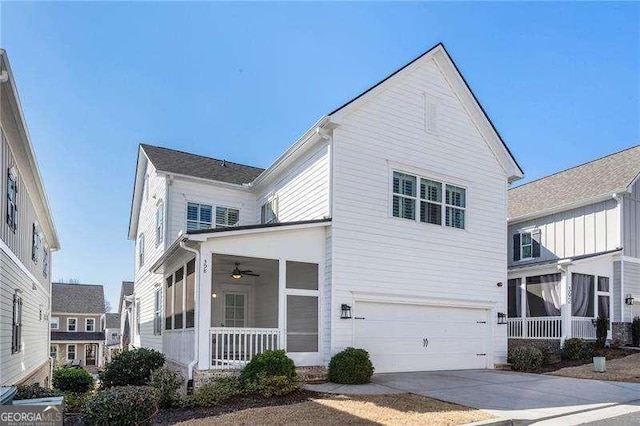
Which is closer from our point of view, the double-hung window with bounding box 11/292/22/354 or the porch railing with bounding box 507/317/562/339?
the double-hung window with bounding box 11/292/22/354

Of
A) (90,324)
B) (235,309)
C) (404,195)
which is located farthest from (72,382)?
(90,324)

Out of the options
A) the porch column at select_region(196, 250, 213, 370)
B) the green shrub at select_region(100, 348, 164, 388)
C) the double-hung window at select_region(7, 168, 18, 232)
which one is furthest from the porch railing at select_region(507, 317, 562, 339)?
the double-hung window at select_region(7, 168, 18, 232)

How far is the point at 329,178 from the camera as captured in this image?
42.7 ft

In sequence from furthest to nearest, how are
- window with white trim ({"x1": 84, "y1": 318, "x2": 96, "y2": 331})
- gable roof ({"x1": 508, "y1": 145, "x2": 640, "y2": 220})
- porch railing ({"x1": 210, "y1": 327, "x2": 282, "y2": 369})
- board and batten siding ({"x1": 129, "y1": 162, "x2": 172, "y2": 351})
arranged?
window with white trim ({"x1": 84, "y1": 318, "x2": 96, "y2": 331}), gable roof ({"x1": 508, "y1": 145, "x2": 640, "y2": 220}), board and batten siding ({"x1": 129, "y1": 162, "x2": 172, "y2": 351}), porch railing ({"x1": 210, "y1": 327, "x2": 282, "y2": 369})

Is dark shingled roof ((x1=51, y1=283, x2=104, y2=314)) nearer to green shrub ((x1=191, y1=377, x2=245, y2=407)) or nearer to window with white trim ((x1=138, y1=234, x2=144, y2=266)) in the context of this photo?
window with white trim ((x1=138, y1=234, x2=144, y2=266))

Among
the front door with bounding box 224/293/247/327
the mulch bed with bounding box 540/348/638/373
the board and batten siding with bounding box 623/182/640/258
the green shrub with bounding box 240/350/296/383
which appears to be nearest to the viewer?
the green shrub with bounding box 240/350/296/383

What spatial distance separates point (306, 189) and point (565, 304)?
10571 millimetres

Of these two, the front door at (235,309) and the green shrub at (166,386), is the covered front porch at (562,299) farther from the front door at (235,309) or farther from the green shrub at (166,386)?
the green shrub at (166,386)

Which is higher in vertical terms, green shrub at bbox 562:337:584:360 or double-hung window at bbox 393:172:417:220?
double-hung window at bbox 393:172:417:220

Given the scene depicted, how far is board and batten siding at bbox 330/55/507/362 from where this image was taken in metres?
13.0

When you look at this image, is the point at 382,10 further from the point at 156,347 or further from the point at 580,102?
the point at 156,347

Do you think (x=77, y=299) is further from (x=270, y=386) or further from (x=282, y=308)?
(x=270, y=386)

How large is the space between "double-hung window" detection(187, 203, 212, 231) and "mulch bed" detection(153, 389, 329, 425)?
8.97 metres

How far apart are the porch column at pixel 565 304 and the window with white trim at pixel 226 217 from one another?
12.2 meters
